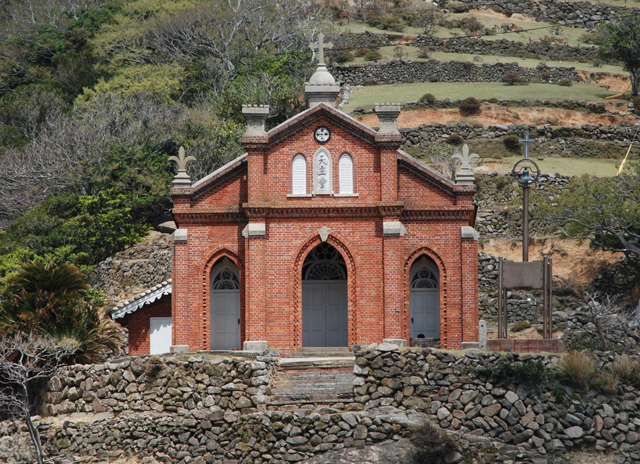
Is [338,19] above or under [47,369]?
above

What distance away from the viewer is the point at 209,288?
108 ft

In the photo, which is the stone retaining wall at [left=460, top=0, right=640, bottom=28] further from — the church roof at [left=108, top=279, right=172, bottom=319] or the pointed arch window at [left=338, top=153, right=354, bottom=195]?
the church roof at [left=108, top=279, right=172, bottom=319]

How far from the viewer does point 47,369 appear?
92.2ft

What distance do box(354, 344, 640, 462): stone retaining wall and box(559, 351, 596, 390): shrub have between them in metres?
0.29

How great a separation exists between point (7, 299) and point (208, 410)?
26.2 feet

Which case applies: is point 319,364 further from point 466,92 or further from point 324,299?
point 466,92

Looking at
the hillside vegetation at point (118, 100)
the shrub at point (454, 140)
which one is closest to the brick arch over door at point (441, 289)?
the hillside vegetation at point (118, 100)

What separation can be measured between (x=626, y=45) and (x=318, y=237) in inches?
1851

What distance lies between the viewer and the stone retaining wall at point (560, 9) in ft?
321

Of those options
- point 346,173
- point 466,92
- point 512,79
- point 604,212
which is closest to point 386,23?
point 512,79

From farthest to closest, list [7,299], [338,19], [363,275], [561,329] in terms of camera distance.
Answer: [338,19] → [561,329] → [363,275] → [7,299]

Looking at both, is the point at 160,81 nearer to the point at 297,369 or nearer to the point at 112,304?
the point at 112,304

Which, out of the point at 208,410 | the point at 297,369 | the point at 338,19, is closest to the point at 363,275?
the point at 297,369

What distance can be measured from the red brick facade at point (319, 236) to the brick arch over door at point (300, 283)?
3 centimetres
